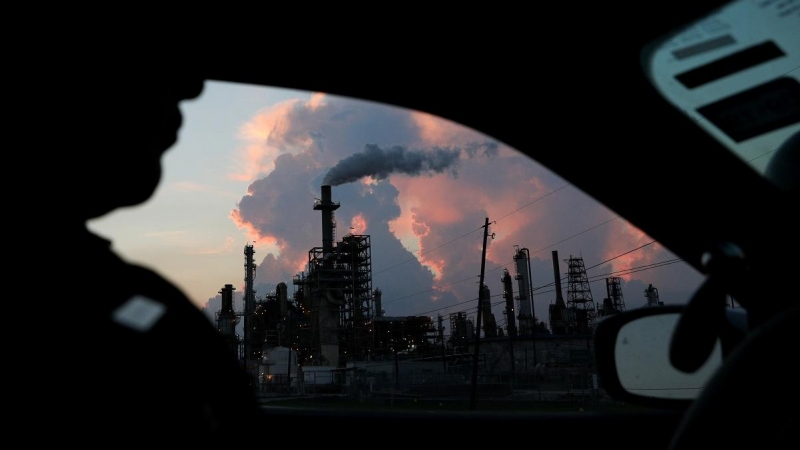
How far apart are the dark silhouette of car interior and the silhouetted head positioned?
2.89 ft

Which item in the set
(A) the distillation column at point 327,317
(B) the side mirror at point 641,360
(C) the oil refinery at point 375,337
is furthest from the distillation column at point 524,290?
(B) the side mirror at point 641,360

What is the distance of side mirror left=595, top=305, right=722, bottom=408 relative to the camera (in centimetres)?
194

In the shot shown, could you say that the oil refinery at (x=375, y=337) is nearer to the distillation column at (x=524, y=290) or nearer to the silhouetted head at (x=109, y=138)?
the distillation column at (x=524, y=290)

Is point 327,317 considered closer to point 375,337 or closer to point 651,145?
Answer: point 375,337

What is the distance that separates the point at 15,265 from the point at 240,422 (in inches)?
14.0

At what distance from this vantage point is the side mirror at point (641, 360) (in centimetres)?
194

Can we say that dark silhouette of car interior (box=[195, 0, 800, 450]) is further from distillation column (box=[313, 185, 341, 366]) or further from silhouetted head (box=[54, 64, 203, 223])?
distillation column (box=[313, 185, 341, 366])

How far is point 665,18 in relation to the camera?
1493 millimetres

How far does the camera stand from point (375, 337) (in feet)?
183

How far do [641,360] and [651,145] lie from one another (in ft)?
2.42

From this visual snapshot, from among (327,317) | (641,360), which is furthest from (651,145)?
(327,317)

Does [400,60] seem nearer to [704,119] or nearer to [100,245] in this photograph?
[704,119]

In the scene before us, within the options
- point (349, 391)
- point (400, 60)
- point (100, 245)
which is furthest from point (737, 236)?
point (349, 391)

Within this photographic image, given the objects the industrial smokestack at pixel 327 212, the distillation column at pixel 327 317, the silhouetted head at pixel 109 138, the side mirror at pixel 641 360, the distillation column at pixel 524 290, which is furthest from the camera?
the distillation column at pixel 524 290
